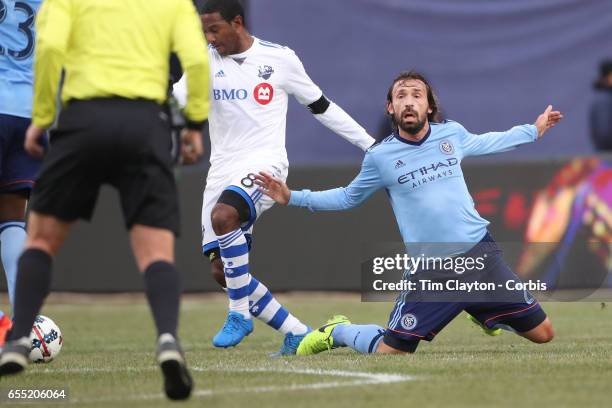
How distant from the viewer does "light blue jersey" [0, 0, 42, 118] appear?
25.3 feet

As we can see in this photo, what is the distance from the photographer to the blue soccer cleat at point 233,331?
8188 mm

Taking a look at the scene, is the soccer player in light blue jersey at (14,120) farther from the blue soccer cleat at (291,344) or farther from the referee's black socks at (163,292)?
the referee's black socks at (163,292)

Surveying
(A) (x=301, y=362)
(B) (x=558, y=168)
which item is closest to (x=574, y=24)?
(B) (x=558, y=168)

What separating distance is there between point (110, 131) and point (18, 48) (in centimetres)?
228

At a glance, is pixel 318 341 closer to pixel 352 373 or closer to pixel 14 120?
pixel 352 373

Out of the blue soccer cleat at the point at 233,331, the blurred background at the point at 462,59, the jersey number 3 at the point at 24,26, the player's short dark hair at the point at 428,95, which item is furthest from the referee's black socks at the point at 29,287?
the blurred background at the point at 462,59

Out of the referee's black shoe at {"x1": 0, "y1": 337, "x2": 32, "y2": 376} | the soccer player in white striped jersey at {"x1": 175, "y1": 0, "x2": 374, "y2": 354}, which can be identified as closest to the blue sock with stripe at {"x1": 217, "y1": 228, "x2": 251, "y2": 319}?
the soccer player in white striped jersey at {"x1": 175, "y1": 0, "x2": 374, "y2": 354}

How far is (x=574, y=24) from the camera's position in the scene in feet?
47.2

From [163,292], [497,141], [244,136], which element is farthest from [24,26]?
[497,141]

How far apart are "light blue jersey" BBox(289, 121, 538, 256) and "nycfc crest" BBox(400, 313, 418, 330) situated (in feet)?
1.15

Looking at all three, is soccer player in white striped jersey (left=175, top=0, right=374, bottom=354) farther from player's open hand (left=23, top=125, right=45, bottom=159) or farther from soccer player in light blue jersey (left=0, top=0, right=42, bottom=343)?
player's open hand (left=23, top=125, right=45, bottom=159)

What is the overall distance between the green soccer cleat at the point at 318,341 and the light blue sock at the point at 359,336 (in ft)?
0.15

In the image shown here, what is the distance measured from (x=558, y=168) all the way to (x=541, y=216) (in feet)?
1.59

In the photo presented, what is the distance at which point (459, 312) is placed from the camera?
7.57 m
